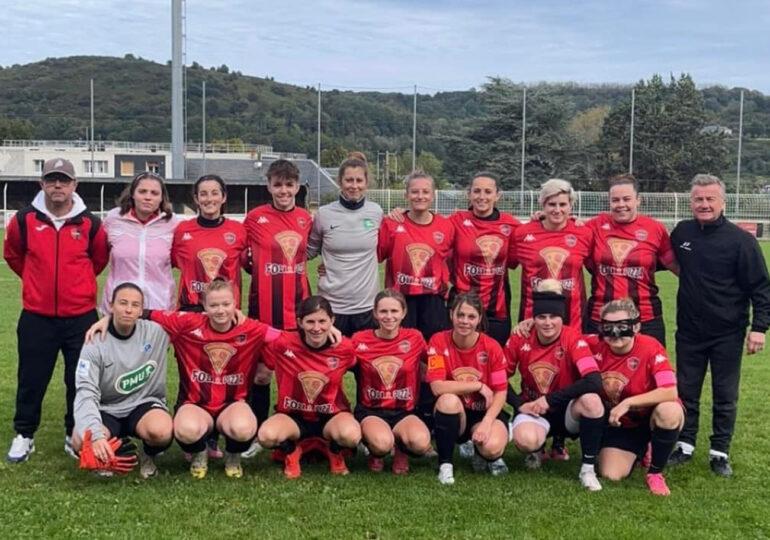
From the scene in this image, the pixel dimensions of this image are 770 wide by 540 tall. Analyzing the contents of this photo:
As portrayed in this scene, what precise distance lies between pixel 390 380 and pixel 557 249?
132 cm

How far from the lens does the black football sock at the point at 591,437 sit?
4.36 metres

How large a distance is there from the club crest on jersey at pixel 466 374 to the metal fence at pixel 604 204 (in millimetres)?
20863

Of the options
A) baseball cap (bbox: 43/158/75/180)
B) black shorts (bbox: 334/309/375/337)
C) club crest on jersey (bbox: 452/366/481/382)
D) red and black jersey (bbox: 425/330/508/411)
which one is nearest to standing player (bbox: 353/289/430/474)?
red and black jersey (bbox: 425/330/508/411)

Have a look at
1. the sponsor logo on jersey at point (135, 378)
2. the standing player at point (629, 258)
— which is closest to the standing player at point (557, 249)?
the standing player at point (629, 258)

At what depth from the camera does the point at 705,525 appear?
12.5ft

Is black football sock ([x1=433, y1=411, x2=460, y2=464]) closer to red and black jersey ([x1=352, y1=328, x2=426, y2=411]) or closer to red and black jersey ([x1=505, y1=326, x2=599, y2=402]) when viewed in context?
red and black jersey ([x1=352, y1=328, x2=426, y2=411])

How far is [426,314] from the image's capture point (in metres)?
5.08

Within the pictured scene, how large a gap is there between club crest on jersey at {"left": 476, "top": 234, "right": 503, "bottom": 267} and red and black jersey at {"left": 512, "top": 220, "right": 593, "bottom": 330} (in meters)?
0.13

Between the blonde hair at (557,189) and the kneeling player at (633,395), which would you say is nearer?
the kneeling player at (633,395)

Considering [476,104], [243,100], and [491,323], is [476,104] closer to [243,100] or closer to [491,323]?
[491,323]

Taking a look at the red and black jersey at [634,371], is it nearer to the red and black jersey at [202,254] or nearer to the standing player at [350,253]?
the standing player at [350,253]

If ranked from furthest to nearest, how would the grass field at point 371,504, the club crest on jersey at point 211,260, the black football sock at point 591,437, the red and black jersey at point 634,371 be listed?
the club crest on jersey at point 211,260 < the red and black jersey at point 634,371 < the black football sock at point 591,437 < the grass field at point 371,504

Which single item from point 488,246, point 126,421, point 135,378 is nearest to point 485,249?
point 488,246

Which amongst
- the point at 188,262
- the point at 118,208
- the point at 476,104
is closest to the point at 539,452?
the point at 188,262
